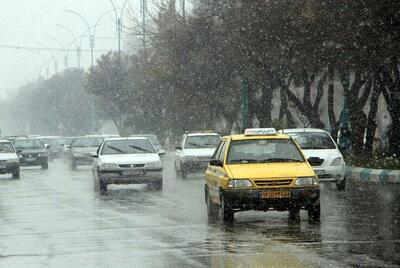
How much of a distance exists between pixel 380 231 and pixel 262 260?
3829 millimetres

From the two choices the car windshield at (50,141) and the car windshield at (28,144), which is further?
the car windshield at (50,141)

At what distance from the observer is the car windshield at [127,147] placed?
29328 millimetres

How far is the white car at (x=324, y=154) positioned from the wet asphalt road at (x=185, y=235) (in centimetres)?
190

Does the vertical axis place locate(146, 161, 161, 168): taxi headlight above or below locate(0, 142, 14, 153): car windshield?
below

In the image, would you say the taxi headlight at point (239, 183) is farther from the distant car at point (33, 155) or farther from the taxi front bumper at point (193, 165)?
the distant car at point (33, 155)

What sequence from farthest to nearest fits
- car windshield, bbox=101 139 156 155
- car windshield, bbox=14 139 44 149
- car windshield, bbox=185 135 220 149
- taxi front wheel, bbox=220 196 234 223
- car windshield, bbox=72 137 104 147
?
car windshield, bbox=14 139 44 149 < car windshield, bbox=72 137 104 147 < car windshield, bbox=185 135 220 149 < car windshield, bbox=101 139 156 155 < taxi front wheel, bbox=220 196 234 223

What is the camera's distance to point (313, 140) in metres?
28.5

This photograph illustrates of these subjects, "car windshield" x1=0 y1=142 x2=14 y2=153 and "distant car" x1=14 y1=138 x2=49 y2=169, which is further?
"distant car" x1=14 y1=138 x2=49 y2=169

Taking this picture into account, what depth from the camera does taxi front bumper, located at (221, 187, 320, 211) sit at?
53.1 ft

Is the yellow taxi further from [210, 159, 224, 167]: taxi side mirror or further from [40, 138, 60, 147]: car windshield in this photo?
[40, 138, 60, 147]: car windshield

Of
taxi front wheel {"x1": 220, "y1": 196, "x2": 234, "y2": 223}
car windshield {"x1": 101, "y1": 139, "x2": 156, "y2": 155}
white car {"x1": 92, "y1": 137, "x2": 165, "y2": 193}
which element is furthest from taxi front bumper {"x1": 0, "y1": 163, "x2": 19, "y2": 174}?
taxi front wheel {"x1": 220, "y1": 196, "x2": 234, "y2": 223}

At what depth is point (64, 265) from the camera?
11.7 m

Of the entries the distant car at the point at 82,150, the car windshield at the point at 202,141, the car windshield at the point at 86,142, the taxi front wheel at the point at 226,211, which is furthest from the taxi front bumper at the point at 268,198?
the car windshield at the point at 86,142

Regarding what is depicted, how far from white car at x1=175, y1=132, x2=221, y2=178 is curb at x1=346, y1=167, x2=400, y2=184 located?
16.8 ft
